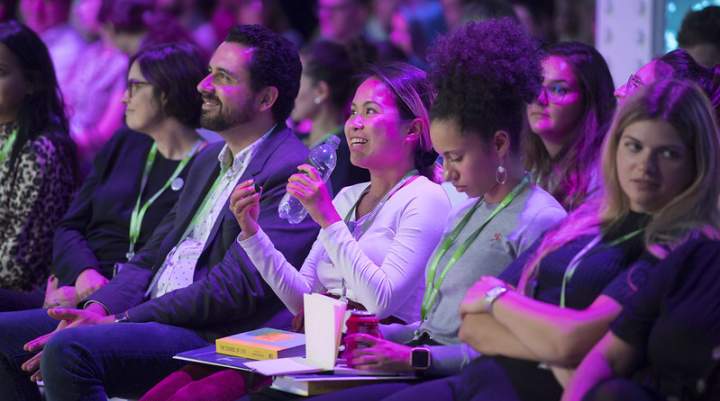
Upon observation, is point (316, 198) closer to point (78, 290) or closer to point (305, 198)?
point (305, 198)

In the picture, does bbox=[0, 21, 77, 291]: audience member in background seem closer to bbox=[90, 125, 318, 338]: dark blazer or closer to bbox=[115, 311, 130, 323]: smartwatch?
bbox=[90, 125, 318, 338]: dark blazer

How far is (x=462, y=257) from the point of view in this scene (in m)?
2.88

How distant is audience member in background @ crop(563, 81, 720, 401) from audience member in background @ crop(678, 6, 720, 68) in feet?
5.19

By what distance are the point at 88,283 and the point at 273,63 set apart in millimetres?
1121

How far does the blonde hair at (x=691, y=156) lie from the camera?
2.33 metres

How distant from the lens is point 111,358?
3.29m

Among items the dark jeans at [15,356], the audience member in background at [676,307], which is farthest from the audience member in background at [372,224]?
the audience member in background at [676,307]

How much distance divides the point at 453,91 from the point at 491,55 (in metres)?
0.14

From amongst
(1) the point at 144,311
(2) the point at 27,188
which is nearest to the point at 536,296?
(1) the point at 144,311

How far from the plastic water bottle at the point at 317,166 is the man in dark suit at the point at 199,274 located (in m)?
0.05

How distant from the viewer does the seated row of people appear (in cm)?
240

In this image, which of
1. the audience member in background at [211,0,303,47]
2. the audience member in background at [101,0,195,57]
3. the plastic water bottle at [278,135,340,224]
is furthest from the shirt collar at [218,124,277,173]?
the audience member in background at [211,0,303,47]

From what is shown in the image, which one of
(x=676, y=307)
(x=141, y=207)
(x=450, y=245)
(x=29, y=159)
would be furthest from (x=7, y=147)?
(x=676, y=307)

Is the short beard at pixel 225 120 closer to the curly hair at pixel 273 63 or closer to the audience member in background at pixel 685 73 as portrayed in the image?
the curly hair at pixel 273 63
